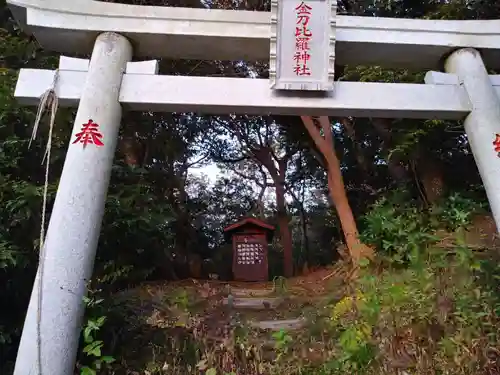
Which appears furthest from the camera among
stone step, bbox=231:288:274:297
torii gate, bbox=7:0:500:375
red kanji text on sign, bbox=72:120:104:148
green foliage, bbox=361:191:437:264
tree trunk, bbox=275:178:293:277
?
tree trunk, bbox=275:178:293:277

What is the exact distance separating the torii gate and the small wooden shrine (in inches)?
271

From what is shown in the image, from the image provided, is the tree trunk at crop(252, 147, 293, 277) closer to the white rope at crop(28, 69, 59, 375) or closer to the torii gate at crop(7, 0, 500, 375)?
the torii gate at crop(7, 0, 500, 375)

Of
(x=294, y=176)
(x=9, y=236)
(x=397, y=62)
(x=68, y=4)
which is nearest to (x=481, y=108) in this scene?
(x=397, y=62)

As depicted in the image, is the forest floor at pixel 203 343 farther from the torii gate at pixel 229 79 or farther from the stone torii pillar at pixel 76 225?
the torii gate at pixel 229 79

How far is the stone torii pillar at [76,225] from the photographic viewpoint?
123 inches

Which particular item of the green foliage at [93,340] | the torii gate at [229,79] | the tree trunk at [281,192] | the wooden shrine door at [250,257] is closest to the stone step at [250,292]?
the wooden shrine door at [250,257]

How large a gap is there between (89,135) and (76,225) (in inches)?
28.6

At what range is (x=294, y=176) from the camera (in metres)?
16.6

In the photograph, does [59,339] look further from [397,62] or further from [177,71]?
[177,71]

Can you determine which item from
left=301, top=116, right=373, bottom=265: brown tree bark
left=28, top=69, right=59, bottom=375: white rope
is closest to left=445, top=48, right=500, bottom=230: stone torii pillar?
left=28, top=69, right=59, bottom=375: white rope

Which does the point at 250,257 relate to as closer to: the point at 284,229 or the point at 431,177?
the point at 284,229

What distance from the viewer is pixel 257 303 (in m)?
7.82

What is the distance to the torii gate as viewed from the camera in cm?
383

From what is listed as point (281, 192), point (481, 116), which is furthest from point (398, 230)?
point (281, 192)
